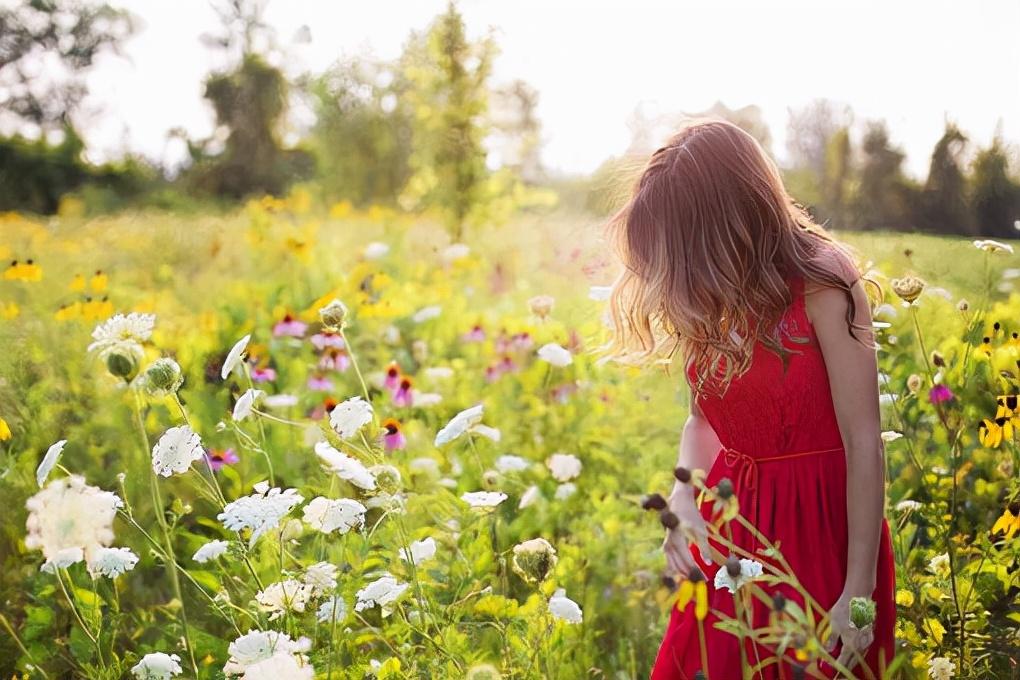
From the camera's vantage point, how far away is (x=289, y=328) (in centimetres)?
315

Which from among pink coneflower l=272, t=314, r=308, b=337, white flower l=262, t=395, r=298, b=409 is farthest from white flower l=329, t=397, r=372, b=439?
pink coneflower l=272, t=314, r=308, b=337

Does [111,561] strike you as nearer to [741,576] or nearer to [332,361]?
[741,576]

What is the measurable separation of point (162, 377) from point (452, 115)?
489cm

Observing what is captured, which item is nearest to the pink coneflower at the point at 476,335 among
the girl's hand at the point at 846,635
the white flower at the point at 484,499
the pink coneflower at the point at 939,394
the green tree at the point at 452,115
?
the pink coneflower at the point at 939,394

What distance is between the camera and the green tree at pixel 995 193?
96.6 inches

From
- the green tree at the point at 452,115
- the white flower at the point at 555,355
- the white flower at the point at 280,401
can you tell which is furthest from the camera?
the green tree at the point at 452,115

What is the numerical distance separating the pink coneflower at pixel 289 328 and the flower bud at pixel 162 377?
179 centimetres

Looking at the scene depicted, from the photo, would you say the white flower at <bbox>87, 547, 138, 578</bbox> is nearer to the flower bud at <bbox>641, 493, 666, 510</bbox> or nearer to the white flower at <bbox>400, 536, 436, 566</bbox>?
the white flower at <bbox>400, 536, 436, 566</bbox>

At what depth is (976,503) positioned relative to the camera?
6.75ft

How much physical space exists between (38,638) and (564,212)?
14.3 ft

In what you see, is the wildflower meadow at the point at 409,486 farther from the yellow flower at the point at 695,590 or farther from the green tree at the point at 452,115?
the green tree at the point at 452,115

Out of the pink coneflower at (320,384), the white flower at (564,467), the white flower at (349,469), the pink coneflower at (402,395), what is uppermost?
the white flower at (349,469)

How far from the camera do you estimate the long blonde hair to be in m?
1.29

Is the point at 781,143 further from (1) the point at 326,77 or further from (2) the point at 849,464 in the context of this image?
(1) the point at 326,77
